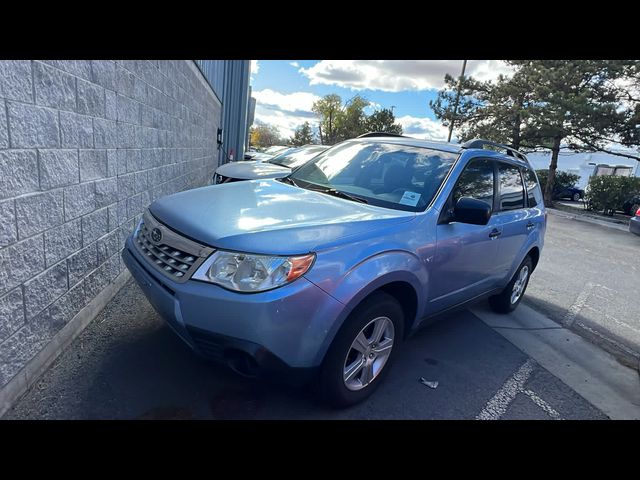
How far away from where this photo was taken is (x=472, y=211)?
9.86 feet

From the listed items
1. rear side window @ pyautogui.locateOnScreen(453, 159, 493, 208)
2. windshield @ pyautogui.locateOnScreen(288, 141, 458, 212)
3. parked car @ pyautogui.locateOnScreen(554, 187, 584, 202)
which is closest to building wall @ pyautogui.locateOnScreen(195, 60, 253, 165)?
windshield @ pyautogui.locateOnScreen(288, 141, 458, 212)

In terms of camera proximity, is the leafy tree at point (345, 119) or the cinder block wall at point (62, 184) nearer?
the cinder block wall at point (62, 184)

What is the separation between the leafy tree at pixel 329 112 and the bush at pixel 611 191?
40.7 meters

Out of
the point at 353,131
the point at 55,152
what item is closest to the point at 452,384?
the point at 55,152

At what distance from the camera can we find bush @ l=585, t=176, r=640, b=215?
17.5 m

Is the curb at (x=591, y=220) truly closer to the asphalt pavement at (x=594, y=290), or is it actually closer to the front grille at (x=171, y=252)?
the asphalt pavement at (x=594, y=290)

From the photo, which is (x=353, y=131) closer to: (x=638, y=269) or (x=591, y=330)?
(x=638, y=269)

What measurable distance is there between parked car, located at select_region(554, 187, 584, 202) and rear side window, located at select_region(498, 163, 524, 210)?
23.4 metres

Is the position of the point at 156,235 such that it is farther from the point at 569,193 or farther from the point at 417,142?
the point at 569,193

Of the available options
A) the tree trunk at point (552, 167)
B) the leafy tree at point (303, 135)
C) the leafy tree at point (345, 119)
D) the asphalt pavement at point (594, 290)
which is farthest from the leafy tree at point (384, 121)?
the asphalt pavement at point (594, 290)

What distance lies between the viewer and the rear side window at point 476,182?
339cm

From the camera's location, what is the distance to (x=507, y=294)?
4.63 meters

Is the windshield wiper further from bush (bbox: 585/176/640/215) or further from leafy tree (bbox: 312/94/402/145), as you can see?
leafy tree (bbox: 312/94/402/145)
